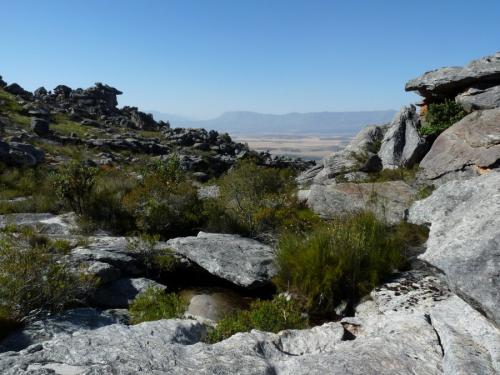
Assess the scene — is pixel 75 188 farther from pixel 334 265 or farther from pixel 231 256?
pixel 334 265

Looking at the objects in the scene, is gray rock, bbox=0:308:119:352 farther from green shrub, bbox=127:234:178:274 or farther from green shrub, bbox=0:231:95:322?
green shrub, bbox=127:234:178:274

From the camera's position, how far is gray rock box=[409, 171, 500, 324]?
17.2 ft

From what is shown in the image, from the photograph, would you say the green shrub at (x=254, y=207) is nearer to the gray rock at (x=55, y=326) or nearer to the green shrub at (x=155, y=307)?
the green shrub at (x=155, y=307)

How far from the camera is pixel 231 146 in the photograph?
54.9m

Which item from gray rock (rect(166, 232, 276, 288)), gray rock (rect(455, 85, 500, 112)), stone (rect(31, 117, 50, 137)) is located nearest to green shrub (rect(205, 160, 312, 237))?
gray rock (rect(166, 232, 276, 288))

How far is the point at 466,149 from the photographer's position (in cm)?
1557

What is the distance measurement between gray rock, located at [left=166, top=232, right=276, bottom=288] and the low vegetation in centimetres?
93

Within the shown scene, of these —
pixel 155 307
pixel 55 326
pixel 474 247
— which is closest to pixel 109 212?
pixel 155 307

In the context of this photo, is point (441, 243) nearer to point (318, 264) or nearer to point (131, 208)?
point (318, 264)

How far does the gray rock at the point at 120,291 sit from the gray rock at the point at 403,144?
1367cm

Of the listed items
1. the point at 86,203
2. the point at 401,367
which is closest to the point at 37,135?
the point at 86,203

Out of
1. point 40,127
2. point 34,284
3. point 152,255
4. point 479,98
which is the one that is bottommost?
point 152,255

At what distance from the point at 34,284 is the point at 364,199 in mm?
9433

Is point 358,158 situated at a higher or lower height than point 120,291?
higher
